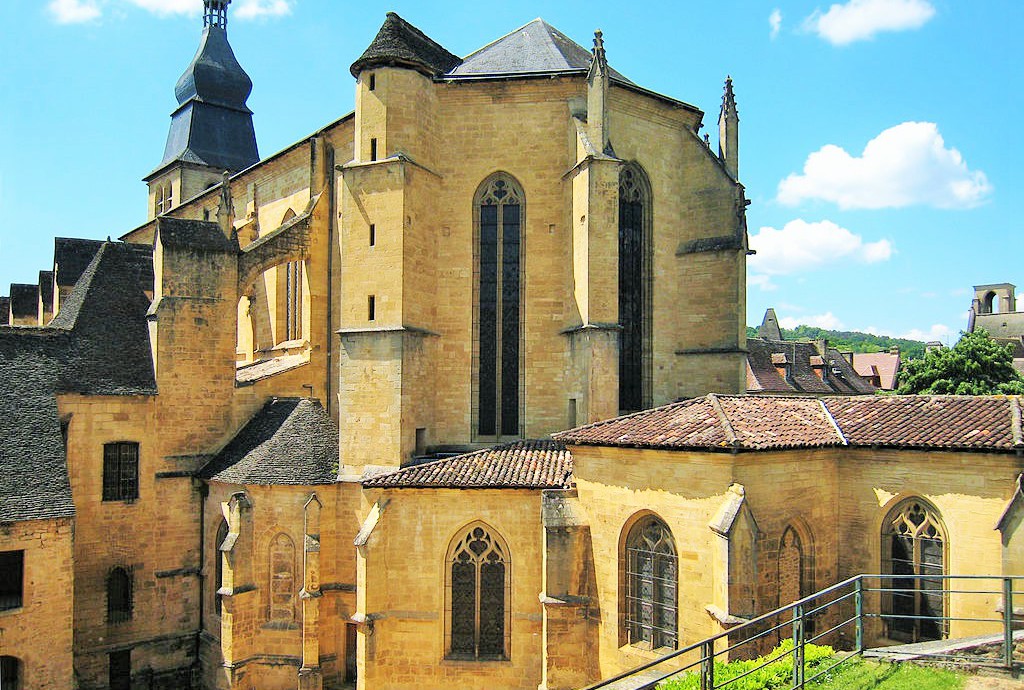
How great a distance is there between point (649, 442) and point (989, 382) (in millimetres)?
27097

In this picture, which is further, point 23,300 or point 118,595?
point 23,300

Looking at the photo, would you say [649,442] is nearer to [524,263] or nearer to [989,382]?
[524,263]

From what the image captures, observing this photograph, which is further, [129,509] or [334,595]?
[129,509]

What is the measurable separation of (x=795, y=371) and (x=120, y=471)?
43890 mm

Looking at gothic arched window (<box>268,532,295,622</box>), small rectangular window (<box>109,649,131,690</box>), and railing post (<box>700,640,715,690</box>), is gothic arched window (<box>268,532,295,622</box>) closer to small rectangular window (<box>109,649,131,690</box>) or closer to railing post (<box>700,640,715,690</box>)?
small rectangular window (<box>109,649,131,690</box>)

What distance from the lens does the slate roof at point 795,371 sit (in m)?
49.2

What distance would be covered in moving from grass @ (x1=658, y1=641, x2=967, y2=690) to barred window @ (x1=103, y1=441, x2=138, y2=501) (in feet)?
53.8

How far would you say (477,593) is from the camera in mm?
16750

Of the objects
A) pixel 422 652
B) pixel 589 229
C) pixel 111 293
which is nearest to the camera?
pixel 422 652

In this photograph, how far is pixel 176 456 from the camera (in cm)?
2069

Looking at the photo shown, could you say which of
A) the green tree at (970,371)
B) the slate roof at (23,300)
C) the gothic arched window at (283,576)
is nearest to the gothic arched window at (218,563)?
the gothic arched window at (283,576)

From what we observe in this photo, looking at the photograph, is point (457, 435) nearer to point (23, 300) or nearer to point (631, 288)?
point (631, 288)

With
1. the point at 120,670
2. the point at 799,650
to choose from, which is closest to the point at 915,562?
the point at 799,650

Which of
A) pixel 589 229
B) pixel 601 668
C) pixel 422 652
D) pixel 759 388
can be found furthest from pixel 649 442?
pixel 759 388
